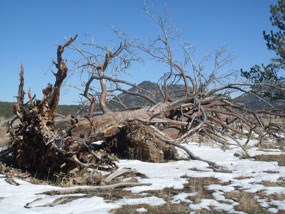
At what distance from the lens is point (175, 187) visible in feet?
18.7

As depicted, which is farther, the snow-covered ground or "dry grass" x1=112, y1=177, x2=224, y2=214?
the snow-covered ground

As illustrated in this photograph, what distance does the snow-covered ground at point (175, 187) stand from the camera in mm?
4621

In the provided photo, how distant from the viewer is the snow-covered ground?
4.62 meters

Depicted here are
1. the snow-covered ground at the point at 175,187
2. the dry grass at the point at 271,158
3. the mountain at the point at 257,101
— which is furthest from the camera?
the mountain at the point at 257,101

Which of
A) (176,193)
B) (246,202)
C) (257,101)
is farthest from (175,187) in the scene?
(257,101)

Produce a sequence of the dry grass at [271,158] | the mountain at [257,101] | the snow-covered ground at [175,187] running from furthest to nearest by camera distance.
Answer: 1. the mountain at [257,101]
2. the dry grass at [271,158]
3. the snow-covered ground at [175,187]

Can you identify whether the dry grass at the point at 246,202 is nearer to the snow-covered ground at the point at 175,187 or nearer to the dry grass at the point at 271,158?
the snow-covered ground at the point at 175,187

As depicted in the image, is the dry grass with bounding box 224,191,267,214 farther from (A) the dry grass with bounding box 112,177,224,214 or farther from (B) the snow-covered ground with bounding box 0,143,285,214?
(A) the dry grass with bounding box 112,177,224,214

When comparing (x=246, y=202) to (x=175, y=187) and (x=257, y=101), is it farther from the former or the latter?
(x=257, y=101)

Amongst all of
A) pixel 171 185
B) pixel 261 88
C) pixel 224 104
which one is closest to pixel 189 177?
pixel 171 185

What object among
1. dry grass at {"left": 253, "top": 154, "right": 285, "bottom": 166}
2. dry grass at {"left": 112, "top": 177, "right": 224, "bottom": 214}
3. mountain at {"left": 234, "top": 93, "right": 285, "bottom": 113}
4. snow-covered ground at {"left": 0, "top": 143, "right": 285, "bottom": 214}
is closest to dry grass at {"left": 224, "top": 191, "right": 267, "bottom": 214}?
snow-covered ground at {"left": 0, "top": 143, "right": 285, "bottom": 214}

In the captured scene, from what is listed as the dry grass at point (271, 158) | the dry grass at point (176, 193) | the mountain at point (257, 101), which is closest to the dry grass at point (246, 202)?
the dry grass at point (176, 193)

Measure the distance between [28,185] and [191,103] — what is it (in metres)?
5.23

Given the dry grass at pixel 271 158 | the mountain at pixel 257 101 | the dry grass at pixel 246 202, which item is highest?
the mountain at pixel 257 101
